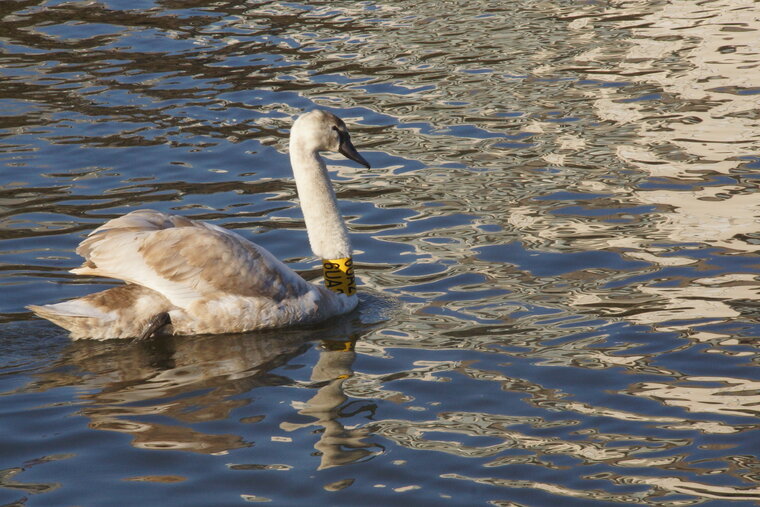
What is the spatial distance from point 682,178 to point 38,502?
327 inches

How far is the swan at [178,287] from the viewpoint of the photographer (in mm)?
9141

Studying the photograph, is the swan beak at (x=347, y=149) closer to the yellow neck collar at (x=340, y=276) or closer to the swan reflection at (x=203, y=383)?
the yellow neck collar at (x=340, y=276)

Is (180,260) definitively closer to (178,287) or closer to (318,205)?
(178,287)

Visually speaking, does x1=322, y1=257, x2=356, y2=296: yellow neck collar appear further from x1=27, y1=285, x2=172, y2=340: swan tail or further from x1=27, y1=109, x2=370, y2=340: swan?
x1=27, y1=285, x2=172, y2=340: swan tail

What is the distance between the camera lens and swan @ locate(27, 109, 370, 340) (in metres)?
9.14

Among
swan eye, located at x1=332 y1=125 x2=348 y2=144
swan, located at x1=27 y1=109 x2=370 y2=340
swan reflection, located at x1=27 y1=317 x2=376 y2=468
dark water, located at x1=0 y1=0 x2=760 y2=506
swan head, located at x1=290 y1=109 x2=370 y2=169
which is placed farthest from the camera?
swan eye, located at x1=332 y1=125 x2=348 y2=144

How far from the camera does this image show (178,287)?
9273 mm

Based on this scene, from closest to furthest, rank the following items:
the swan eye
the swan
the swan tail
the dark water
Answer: the dark water, the swan tail, the swan, the swan eye

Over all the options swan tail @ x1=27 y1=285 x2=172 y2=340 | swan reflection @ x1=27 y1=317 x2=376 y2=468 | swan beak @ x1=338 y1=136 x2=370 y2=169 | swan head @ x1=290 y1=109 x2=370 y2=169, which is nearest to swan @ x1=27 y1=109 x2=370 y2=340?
swan tail @ x1=27 y1=285 x2=172 y2=340

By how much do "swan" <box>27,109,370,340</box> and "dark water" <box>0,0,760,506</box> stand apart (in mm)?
163

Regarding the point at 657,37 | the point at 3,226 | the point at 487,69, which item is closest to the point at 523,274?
the point at 3,226

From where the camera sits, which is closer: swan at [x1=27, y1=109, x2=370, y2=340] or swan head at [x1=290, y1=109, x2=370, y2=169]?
swan at [x1=27, y1=109, x2=370, y2=340]

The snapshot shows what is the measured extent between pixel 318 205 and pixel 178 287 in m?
1.43

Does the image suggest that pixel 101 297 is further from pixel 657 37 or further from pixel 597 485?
pixel 657 37
